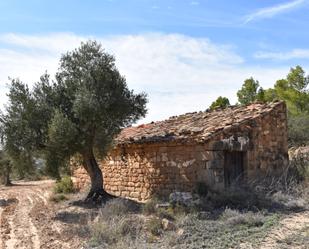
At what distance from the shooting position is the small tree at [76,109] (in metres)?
13.6

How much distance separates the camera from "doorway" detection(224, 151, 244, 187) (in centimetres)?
1455

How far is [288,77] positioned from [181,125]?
602 inches

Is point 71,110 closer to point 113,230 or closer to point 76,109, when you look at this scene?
point 76,109

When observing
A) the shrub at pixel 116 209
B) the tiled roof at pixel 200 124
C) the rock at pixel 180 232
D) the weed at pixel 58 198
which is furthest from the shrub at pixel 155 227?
the weed at pixel 58 198

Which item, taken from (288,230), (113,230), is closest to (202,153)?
(288,230)

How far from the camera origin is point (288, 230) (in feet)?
31.0

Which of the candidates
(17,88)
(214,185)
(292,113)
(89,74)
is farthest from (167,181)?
(292,113)

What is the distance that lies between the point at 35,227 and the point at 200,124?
6793mm

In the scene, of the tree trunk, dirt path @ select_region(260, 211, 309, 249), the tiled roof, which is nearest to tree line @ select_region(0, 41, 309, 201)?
the tree trunk

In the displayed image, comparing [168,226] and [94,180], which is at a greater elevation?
[94,180]

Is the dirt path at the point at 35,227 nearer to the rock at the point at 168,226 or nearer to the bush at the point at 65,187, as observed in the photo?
the rock at the point at 168,226

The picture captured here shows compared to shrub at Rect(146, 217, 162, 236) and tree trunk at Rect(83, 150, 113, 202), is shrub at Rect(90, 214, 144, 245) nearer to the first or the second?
shrub at Rect(146, 217, 162, 236)

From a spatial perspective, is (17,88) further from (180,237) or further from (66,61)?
(180,237)

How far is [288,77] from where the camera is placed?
1162 inches
